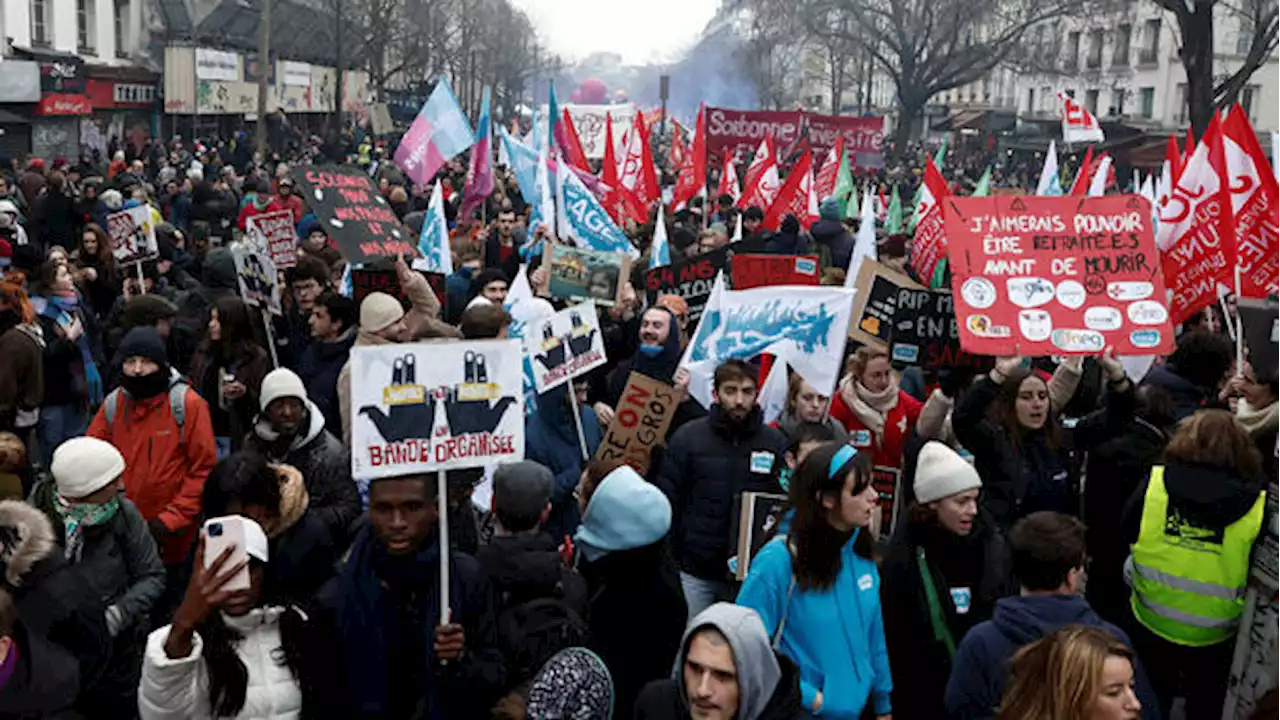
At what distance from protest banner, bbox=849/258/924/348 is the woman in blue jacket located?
2.66 metres

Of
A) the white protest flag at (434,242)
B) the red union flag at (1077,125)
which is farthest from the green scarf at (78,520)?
the red union flag at (1077,125)

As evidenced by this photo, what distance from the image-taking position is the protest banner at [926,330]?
6645 mm

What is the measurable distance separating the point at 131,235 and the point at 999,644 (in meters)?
8.30

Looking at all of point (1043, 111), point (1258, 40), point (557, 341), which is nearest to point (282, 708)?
point (557, 341)

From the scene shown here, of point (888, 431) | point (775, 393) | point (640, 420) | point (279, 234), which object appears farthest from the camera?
point (279, 234)

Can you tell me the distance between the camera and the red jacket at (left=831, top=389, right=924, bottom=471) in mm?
6289

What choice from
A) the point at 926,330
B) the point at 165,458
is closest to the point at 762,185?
the point at 926,330

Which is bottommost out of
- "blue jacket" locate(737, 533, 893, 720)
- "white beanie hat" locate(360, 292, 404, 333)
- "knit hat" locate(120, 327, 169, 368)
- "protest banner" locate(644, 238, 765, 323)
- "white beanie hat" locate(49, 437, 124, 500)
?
"blue jacket" locate(737, 533, 893, 720)

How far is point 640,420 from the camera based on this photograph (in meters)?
6.45

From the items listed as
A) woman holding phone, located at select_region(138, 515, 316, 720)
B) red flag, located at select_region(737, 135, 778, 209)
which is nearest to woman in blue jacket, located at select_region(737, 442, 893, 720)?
woman holding phone, located at select_region(138, 515, 316, 720)

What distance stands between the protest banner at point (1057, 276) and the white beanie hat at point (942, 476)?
1.22 metres

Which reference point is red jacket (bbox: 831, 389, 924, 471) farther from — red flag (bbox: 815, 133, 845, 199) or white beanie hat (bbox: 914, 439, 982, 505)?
red flag (bbox: 815, 133, 845, 199)

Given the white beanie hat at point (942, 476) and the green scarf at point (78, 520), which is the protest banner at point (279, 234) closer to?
the green scarf at point (78, 520)

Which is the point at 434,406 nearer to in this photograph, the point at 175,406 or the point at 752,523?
the point at 752,523
